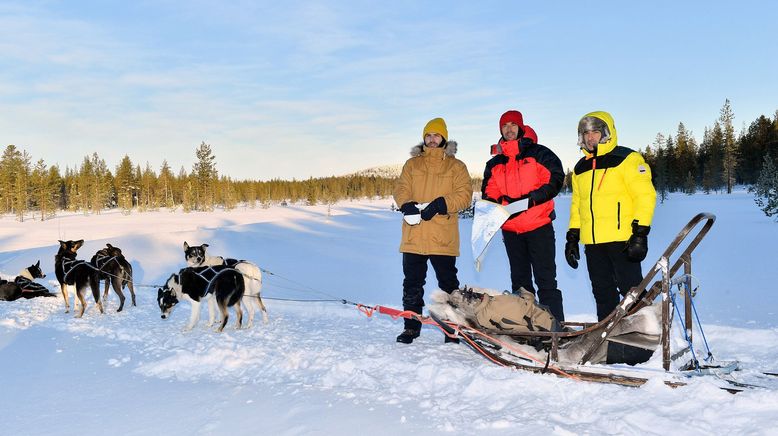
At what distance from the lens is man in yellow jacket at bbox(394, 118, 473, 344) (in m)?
5.10

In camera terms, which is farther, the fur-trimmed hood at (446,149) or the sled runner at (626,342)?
the fur-trimmed hood at (446,149)

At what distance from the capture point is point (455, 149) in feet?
17.2

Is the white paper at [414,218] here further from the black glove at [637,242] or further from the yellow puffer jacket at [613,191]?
the black glove at [637,242]

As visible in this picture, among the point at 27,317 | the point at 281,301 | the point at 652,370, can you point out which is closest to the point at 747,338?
the point at 652,370

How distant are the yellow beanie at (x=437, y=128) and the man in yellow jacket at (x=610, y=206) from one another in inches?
56.1

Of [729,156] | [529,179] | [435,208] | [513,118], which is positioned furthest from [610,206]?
[729,156]

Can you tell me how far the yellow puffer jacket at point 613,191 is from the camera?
394 cm

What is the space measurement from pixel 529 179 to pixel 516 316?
1389mm

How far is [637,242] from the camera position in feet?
12.6

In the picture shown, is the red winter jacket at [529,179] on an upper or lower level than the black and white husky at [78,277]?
upper

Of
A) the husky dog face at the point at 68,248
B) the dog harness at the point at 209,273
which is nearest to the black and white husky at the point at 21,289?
the husky dog face at the point at 68,248

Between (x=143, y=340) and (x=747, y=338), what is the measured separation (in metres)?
6.46

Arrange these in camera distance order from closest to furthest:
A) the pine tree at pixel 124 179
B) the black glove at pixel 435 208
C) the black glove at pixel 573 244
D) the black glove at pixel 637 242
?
1. the black glove at pixel 637 242
2. the black glove at pixel 573 244
3. the black glove at pixel 435 208
4. the pine tree at pixel 124 179

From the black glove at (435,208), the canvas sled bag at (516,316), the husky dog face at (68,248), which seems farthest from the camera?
the husky dog face at (68,248)
